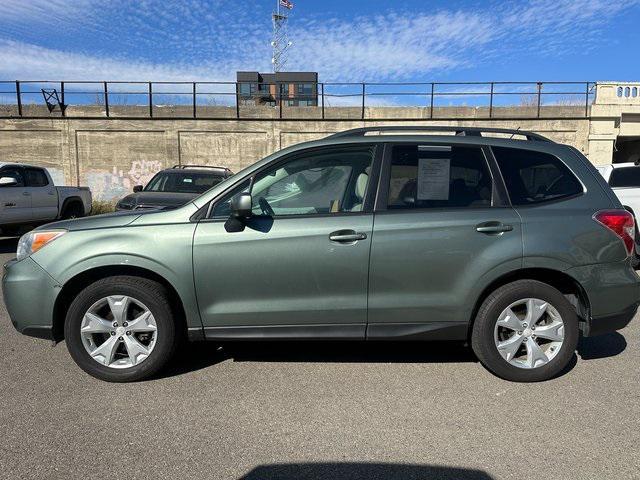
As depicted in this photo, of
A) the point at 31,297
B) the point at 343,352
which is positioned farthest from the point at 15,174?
the point at 343,352

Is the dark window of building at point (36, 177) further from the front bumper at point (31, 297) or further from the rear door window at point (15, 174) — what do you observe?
the front bumper at point (31, 297)

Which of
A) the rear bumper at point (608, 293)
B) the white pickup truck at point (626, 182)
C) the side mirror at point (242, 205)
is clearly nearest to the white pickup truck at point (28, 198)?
the side mirror at point (242, 205)

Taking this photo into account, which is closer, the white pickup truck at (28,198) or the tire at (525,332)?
the tire at (525,332)

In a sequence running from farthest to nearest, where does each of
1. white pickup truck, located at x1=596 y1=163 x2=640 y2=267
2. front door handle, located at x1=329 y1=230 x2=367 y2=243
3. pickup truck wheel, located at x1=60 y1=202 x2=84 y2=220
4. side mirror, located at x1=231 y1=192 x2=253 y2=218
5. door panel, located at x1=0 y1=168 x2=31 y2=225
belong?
pickup truck wheel, located at x1=60 y1=202 x2=84 y2=220 < door panel, located at x1=0 y1=168 x2=31 y2=225 < white pickup truck, located at x1=596 y1=163 x2=640 y2=267 < front door handle, located at x1=329 y1=230 x2=367 y2=243 < side mirror, located at x1=231 y1=192 x2=253 y2=218

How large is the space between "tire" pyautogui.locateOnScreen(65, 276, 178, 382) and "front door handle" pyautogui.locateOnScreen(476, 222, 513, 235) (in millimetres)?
2429

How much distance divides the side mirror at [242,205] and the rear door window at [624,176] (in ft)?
25.1

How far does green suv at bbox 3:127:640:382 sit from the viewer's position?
360cm

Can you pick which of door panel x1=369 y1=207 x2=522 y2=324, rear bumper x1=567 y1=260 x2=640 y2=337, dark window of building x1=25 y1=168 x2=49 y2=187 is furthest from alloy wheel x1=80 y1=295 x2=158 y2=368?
dark window of building x1=25 y1=168 x2=49 y2=187

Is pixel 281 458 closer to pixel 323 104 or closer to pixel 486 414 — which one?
pixel 486 414

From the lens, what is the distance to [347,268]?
3.59 meters

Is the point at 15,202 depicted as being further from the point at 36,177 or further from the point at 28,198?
the point at 36,177

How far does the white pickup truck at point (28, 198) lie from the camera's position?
32.3 feet

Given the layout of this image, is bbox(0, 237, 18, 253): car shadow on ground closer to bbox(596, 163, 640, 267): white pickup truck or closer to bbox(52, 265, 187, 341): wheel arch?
bbox(52, 265, 187, 341): wheel arch

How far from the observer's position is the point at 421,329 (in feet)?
12.2
